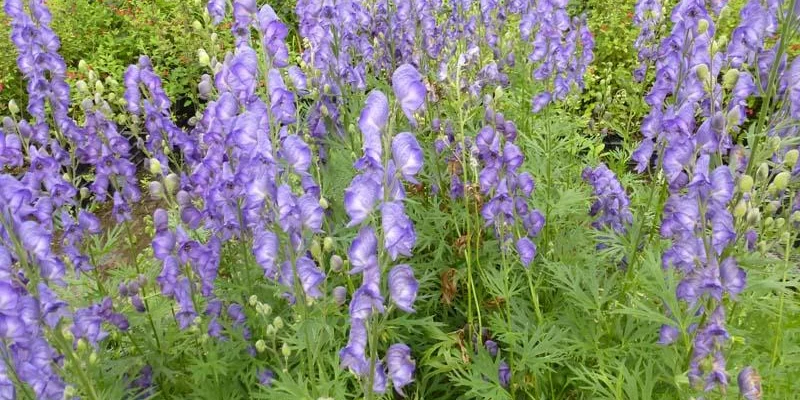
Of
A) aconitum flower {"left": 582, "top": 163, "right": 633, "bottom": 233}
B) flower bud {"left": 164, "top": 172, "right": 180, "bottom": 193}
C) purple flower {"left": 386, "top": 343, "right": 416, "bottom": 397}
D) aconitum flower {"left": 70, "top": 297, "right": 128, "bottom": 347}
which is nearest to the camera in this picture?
purple flower {"left": 386, "top": 343, "right": 416, "bottom": 397}

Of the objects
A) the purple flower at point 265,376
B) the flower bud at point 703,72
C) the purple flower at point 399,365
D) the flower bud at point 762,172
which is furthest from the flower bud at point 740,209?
the purple flower at point 265,376

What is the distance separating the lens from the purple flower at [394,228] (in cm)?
139

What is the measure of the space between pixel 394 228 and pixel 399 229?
1 centimetres

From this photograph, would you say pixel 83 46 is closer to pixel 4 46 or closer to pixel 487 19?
pixel 4 46

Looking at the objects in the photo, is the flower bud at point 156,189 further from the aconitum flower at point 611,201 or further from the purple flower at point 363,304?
the aconitum flower at point 611,201

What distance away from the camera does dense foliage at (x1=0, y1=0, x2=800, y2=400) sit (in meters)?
1.63

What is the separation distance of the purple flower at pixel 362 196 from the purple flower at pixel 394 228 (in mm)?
37

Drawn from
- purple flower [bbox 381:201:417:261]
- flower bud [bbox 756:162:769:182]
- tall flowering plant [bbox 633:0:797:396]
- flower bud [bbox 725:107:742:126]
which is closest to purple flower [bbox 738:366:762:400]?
tall flowering plant [bbox 633:0:797:396]

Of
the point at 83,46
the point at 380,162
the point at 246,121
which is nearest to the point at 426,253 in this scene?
the point at 246,121

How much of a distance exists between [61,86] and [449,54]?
1.99 m

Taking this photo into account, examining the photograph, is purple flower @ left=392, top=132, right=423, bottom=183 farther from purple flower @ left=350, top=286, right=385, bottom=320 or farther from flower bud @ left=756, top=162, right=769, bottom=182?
flower bud @ left=756, top=162, right=769, bottom=182

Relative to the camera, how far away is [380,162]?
139 cm

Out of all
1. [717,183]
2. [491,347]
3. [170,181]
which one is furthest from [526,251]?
[170,181]

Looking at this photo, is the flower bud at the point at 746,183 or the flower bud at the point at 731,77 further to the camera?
the flower bud at the point at 731,77
